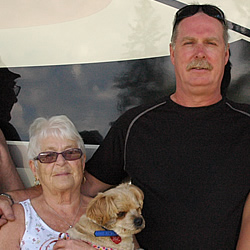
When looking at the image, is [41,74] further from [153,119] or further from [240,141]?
[240,141]

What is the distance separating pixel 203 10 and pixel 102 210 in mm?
1604

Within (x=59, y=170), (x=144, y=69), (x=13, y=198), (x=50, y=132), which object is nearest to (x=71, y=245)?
(x=59, y=170)

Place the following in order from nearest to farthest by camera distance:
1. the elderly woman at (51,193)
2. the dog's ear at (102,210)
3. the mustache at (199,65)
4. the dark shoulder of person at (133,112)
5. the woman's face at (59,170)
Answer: the dog's ear at (102,210)
the elderly woman at (51,193)
the woman's face at (59,170)
the mustache at (199,65)
the dark shoulder of person at (133,112)

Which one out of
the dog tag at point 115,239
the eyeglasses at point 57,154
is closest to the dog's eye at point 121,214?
the dog tag at point 115,239

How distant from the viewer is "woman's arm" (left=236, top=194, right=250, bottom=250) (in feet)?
7.68

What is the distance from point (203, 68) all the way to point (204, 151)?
1.94 ft

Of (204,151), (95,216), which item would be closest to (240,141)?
(204,151)

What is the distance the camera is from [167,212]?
247 centimetres

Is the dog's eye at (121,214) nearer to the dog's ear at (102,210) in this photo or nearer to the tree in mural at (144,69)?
the dog's ear at (102,210)

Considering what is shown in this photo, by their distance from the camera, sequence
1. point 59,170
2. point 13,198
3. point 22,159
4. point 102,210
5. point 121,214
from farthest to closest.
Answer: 1. point 22,159
2. point 13,198
3. point 59,170
4. point 121,214
5. point 102,210

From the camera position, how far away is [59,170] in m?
2.46

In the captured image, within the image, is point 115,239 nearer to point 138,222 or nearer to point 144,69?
point 138,222

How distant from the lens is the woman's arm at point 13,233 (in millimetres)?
2285

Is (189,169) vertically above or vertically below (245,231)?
above
